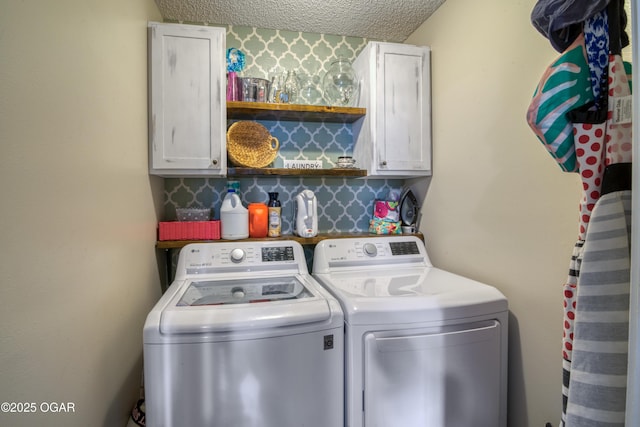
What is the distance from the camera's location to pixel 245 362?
1.10 metres

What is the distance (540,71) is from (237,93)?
4.95 feet

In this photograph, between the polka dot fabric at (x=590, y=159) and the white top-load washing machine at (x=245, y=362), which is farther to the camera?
the white top-load washing machine at (x=245, y=362)

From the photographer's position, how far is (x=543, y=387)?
4.11 ft

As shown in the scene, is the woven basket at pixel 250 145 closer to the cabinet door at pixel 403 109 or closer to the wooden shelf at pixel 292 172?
the wooden shelf at pixel 292 172

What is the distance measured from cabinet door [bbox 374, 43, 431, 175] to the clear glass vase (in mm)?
193

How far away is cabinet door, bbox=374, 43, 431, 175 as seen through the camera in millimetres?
1908

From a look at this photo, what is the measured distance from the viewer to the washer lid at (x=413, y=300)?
1222mm

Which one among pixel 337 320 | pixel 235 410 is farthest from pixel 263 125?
pixel 235 410

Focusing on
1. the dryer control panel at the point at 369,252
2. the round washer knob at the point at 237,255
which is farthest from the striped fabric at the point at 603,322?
the round washer knob at the point at 237,255

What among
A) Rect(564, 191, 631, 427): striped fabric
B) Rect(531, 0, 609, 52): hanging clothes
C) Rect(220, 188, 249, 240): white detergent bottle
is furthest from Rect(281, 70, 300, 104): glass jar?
Rect(564, 191, 631, 427): striped fabric

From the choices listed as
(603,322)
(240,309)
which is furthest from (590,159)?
(240,309)

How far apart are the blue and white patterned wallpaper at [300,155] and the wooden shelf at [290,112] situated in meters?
0.13

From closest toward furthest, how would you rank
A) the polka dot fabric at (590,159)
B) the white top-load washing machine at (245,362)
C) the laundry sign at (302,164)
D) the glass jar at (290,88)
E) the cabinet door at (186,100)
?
the polka dot fabric at (590,159), the white top-load washing machine at (245,362), the cabinet door at (186,100), the glass jar at (290,88), the laundry sign at (302,164)

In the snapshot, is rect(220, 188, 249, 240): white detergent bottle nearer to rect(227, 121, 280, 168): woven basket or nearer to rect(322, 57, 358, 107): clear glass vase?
rect(227, 121, 280, 168): woven basket
